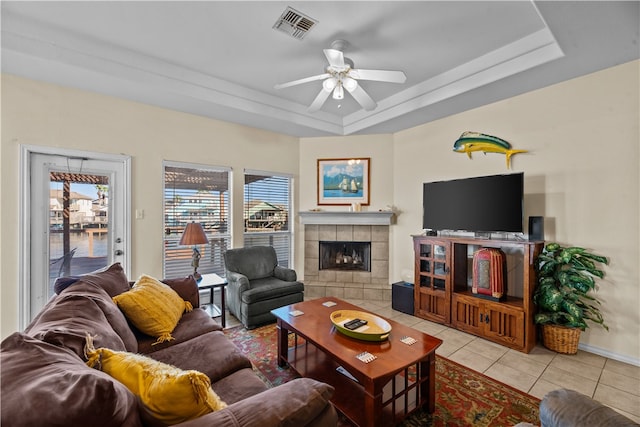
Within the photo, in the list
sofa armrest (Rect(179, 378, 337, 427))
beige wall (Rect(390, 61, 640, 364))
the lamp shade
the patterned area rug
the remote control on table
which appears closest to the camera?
sofa armrest (Rect(179, 378, 337, 427))

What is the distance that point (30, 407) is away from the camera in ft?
Answer: 2.30

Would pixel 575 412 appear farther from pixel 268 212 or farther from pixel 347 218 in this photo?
pixel 268 212

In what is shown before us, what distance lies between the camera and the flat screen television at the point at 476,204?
115 inches

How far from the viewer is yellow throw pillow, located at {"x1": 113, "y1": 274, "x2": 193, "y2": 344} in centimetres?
197

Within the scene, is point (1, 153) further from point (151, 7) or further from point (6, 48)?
point (151, 7)

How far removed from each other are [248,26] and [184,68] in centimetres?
112

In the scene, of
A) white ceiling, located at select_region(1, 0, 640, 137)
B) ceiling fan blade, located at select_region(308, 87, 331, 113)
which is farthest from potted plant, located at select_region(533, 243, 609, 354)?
ceiling fan blade, located at select_region(308, 87, 331, 113)

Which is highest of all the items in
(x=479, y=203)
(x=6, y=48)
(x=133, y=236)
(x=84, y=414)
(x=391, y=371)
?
(x=6, y=48)

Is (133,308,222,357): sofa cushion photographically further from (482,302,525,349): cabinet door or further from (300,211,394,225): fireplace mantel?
(482,302,525,349): cabinet door

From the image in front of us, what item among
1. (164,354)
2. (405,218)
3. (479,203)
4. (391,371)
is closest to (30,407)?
(164,354)

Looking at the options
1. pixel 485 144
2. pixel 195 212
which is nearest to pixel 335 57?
pixel 485 144

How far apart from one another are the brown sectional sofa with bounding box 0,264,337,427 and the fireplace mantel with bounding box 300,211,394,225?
2.96m

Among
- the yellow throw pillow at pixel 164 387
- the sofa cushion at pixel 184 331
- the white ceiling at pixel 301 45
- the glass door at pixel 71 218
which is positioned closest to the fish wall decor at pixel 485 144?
the white ceiling at pixel 301 45

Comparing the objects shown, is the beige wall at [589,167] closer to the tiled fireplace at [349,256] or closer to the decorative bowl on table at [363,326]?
the tiled fireplace at [349,256]
